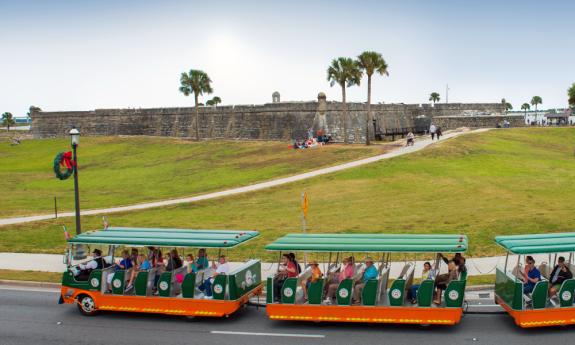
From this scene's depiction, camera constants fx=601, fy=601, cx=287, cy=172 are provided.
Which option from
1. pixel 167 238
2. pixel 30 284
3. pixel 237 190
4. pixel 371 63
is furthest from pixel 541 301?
pixel 371 63

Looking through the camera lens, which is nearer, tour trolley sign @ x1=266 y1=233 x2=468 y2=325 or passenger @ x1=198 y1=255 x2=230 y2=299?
tour trolley sign @ x1=266 y1=233 x2=468 y2=325

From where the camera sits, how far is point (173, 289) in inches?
593

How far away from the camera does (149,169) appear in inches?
2160

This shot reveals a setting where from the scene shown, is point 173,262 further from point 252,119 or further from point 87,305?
point 252,119

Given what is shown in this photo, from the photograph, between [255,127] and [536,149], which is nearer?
[536,149]

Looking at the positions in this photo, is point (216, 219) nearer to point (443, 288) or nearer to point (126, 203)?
point (126, 203)

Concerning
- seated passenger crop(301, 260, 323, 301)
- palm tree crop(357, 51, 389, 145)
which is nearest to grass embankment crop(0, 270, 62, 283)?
seated passenger crop(301, 260, 323, 301)

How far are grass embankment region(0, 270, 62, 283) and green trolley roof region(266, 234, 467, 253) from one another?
8480mm

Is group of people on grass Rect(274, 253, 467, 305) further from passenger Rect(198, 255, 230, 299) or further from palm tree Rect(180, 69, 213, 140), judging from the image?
palm tree Rect(180, 69, 213, 140)

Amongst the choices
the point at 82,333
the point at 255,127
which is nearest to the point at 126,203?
the point at 82,333

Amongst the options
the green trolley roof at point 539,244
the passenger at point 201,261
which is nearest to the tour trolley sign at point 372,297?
the green trolley roof at point 539,244

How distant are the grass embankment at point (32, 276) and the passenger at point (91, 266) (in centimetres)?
364

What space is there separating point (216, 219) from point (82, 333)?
627 inches

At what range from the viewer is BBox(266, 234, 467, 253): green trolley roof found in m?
13.4
